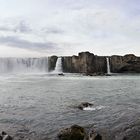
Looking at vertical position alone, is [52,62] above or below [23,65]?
above

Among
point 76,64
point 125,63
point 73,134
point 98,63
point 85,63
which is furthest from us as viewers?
point 76,64

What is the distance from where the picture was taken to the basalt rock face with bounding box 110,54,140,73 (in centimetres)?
7312

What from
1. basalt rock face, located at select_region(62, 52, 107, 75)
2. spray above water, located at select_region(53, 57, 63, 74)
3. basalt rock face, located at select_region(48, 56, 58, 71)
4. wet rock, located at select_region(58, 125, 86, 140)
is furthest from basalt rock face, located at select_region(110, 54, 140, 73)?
wet rock, located at select_region(58, 125, 86, 140)

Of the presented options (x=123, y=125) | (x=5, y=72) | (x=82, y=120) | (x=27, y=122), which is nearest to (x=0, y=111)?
(x=27, y=122)

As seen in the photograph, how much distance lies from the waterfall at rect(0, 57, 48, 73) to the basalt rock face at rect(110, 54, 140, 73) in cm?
1752

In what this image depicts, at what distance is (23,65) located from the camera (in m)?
75.9

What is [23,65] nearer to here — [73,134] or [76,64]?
[76,64]

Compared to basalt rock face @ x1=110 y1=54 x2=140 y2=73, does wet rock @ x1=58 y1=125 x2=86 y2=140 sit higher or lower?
lower

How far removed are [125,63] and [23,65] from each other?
1022 inches

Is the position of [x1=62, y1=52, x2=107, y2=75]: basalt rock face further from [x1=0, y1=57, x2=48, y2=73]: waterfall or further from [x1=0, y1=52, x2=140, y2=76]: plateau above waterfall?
[x1=0, y1=57, x2=48, y2=73]: waterfall

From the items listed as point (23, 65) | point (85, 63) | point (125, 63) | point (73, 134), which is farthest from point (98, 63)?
point (73, 134)

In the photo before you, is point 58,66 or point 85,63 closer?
point 85,63

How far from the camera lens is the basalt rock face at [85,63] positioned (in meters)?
73.6

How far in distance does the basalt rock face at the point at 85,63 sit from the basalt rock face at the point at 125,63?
2.37 meters
